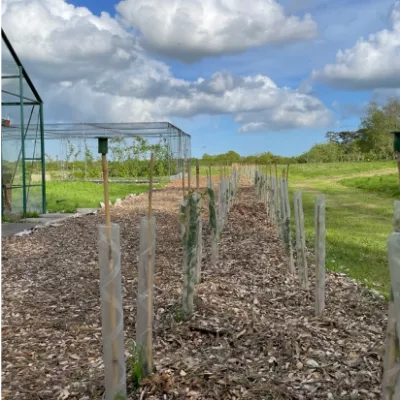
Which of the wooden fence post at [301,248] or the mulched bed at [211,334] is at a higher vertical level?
the wooden fence post at [301,248]

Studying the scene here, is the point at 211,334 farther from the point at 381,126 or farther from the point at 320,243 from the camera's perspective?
the point at 381,126

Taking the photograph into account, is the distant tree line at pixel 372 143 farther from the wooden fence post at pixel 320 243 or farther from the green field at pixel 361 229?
the wooden fence post at pixel 320 243

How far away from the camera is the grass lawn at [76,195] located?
13641 mm

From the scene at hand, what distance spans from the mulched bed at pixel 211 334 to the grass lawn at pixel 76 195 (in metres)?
6.81

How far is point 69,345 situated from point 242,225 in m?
5.75

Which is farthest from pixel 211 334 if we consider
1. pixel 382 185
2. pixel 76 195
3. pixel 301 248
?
pixel 382 185

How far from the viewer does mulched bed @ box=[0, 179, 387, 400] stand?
10.3 ft

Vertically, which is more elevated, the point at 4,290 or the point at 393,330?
the point at 393,330

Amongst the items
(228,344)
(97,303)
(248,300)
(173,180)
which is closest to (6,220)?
(97,303)

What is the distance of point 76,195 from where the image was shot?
15547mm

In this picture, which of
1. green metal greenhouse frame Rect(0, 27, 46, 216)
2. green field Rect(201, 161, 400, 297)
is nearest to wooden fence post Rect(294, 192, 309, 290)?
green field Rect(201, 161, 400, 297)

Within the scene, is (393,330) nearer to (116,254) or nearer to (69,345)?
(116,254)

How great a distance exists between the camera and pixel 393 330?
7.75 ft

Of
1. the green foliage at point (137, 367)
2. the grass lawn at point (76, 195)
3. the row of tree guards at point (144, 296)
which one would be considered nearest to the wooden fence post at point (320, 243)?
the row of tree guards at point (144, 296)
